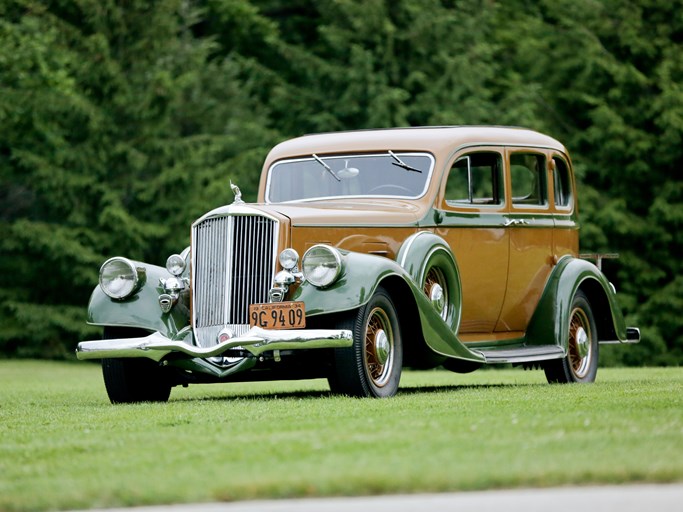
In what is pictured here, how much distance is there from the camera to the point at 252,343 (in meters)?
9.55

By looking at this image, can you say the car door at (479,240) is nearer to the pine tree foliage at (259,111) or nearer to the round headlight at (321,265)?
the round headlight at (321,265)

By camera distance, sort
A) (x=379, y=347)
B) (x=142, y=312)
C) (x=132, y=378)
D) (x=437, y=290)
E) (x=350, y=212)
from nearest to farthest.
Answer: (x=379, y=347)
(x=142, y=312)
(x=132, y=378)
(x=350, y=212)
(x=437, y=290)

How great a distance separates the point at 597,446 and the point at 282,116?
2694 cm

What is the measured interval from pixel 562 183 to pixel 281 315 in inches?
190

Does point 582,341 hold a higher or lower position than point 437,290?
lower

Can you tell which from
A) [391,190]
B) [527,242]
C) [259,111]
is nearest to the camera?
[391,190]

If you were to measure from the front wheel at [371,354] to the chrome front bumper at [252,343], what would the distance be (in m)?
0.19

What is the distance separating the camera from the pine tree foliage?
90.5 feet

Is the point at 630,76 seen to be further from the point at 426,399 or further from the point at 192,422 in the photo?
the point at 192,422

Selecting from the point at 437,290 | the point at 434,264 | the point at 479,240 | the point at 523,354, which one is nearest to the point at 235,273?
the point at 434,264

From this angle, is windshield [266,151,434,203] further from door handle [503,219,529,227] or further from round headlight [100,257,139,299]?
round headlight [100,257,139,299]

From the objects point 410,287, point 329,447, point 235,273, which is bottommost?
point 329,447

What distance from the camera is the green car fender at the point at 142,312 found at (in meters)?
10.5

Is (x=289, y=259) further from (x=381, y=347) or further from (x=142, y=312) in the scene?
(x=142, y=312)
